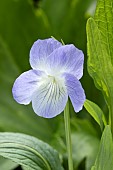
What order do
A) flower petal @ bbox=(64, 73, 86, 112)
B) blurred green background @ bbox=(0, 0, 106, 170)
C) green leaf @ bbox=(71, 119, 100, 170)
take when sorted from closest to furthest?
flower petal @ bbox=(64, 73, 86, 112)
green leaf @ bbox=(71, 119, 100, 170)
blurred green background @ bbox=(0, 0, 106, 170)

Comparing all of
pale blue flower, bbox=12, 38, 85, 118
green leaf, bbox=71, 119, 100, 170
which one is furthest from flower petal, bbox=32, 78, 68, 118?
green leaf, bbox=71, 119, 100, 170

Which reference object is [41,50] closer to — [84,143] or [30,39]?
[84,143]

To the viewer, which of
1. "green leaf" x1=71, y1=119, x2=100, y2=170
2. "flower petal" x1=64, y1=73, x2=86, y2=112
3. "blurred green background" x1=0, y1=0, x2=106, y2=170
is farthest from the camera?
"blurred green background" x1=0, y1=0, x2=106, y2=170

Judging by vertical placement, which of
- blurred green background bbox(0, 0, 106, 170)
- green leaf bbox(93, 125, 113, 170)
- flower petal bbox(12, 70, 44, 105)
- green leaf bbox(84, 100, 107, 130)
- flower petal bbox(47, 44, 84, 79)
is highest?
flower petal bbox(47, 44, 84, 79)

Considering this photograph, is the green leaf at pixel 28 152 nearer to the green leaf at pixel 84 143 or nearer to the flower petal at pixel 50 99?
the flower petal at pixel 50 99

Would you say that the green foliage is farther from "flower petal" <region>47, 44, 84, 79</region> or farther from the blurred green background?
the blurred green background

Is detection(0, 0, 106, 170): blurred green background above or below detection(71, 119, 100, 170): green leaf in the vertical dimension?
above

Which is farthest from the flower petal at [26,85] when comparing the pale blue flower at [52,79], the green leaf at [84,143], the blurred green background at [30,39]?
the blurred green background at [30,39]
